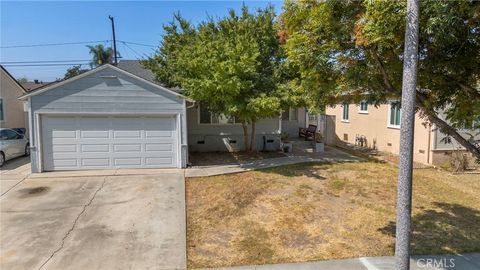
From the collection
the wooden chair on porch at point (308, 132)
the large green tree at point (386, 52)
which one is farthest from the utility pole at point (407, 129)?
the wooden chair on porch at point (308, 132)

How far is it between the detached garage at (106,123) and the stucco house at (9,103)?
897 cm

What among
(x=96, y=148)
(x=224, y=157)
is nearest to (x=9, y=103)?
(x=96, y=148)

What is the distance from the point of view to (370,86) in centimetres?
512

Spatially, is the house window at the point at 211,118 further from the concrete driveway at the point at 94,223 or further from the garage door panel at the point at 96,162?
the concrete driveway at the point at 94,223

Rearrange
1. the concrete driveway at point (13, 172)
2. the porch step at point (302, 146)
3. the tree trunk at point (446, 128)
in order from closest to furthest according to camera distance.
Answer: the tree trunk at point (446, 128), the concrete driveway at point (13, 172), the porch step at point (302, 146)

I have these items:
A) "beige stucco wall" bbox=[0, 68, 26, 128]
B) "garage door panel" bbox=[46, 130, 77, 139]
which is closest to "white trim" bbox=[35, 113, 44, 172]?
"garage door panel" bbox=[46, 130, 77, 139]

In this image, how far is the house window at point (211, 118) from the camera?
15.2 m

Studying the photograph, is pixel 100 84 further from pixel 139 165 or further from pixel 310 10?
pixel 310 10

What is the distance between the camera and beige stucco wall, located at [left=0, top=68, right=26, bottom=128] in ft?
59.6

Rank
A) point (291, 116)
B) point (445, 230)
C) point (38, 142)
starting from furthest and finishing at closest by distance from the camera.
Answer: point (291, 116) < point (38, 142) < point (445, 230)

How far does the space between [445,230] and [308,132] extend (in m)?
12.7

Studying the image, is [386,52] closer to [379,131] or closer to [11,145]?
[379,131]

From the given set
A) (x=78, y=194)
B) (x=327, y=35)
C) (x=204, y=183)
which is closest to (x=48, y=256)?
(x=78, y=194)

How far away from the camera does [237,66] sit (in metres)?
10.5
